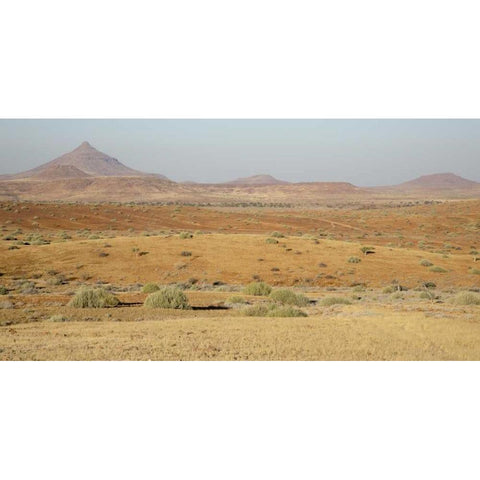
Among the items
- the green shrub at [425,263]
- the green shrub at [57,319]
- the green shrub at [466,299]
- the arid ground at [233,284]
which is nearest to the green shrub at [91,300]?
the arid ground at [233,284]

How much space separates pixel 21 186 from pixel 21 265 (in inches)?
4884

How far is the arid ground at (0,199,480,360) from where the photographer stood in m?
10.5

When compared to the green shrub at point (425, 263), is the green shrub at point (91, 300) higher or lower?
higher

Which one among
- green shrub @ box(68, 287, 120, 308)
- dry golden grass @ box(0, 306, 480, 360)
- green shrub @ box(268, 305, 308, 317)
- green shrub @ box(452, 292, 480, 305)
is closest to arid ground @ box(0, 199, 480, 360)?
dry golden grass @ box(0, 306, 480, 360)

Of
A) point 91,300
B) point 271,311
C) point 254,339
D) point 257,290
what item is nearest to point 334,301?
point 257,290

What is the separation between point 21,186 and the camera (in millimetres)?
141500

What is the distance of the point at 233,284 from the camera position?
2548 cm

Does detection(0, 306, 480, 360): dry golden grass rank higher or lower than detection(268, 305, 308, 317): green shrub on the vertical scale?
higher

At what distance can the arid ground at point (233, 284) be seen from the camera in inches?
415

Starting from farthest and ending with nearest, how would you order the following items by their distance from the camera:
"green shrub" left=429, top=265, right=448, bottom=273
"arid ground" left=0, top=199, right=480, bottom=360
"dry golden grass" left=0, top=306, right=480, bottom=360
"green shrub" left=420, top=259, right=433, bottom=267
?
"green shrub" left=420, top=259, right=433, bottom=267
"green shrub" left=429, top=265, right=448, bottom=273
"arid ground" left=0, top=199, right=480, bottom=360
"dry golden grass" left=0, top=306, right=480, bottom=360

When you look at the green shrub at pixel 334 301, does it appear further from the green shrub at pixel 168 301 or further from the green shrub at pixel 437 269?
the green shrub at pixel 437 269

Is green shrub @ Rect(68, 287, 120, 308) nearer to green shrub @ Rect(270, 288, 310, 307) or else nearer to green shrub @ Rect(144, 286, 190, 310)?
green shrub @ Rect(144, 286, 190, 310)

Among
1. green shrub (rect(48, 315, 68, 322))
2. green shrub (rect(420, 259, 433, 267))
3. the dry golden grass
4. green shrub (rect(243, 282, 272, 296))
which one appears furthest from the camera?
green shrub (rect(420, 259, 433, 267))

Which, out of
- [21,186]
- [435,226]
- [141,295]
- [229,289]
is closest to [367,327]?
[141,295]
